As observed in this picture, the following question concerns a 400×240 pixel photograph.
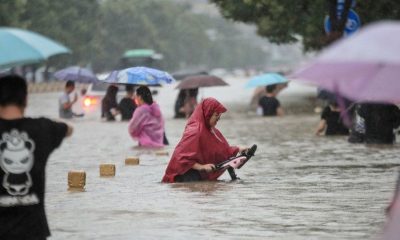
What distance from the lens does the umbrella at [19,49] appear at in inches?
311

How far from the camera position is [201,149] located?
14.6 m

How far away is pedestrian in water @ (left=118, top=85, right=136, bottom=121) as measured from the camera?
29.9 metres

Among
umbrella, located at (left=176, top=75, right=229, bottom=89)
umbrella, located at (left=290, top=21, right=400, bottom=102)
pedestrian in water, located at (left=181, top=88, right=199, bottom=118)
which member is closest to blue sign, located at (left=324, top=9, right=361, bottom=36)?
umbrella, located at (left=176, top=75, right=229, bottom=89)

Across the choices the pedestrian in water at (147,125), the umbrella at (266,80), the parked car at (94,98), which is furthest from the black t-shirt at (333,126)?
the parked car at (94,98)

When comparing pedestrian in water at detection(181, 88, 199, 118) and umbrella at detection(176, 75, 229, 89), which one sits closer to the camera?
umbrella at detection(176, 75, 229, 89)

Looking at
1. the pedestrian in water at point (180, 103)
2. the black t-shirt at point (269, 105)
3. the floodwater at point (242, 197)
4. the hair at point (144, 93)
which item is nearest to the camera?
the floodwater at point (242, 197)

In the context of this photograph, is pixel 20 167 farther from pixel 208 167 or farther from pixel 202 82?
pixel 202 82

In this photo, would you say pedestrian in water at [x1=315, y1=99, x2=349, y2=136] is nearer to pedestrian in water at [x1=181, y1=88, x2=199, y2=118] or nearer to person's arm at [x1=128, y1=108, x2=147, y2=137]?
person's arm at [x1=128, y1=108, x2=147, y2=137]

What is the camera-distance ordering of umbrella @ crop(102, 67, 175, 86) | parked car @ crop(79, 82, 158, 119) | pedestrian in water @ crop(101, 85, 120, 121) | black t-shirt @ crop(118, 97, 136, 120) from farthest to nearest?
1. parked car @ crop(79, 82, 158, 119)
2. pedestrian in water @ crop(101, 85, 120, 121)
3. black t-shirt @ crop(118, 97, 136, 120)
4. umbrella @ crop(102, 67, 175, 86)

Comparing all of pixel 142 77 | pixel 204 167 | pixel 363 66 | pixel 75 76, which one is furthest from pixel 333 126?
pixel 363 66

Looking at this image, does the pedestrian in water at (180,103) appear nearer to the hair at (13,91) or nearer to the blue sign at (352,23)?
the blue sign at (352,23)

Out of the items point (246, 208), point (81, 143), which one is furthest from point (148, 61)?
point (246, 208)

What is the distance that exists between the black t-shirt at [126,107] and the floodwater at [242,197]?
7619 mm

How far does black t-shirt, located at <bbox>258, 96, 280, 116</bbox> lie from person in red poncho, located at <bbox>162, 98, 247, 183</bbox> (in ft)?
66.3
